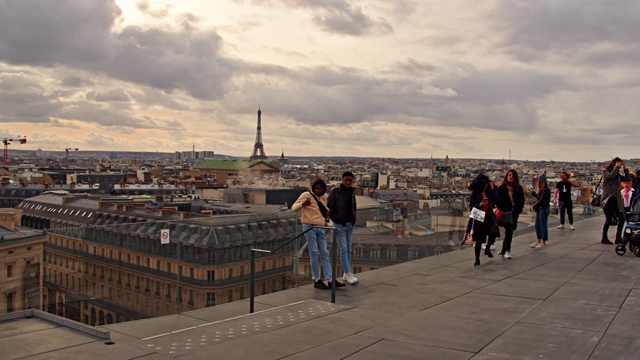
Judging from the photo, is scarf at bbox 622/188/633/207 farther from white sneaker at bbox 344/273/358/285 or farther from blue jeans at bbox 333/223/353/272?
white sneaker at bbox 344/273/358/285

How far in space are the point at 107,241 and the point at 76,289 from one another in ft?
2.15

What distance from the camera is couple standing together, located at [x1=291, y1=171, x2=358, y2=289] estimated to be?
952 cm

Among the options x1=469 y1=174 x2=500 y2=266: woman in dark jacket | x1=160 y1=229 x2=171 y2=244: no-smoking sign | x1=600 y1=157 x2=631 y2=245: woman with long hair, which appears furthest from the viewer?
x1=600 y1=157 x2=631 y2=245: woman with long hair

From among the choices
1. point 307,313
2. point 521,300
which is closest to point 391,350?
point 307,313

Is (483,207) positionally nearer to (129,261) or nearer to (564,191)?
(564,191)

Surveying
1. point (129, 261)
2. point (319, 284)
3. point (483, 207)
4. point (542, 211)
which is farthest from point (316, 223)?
point (542, 211)

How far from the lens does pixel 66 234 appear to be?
7453 mm

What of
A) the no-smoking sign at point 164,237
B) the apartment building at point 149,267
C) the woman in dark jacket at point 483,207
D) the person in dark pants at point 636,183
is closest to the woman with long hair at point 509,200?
the woman in dark jacket at point 483,207

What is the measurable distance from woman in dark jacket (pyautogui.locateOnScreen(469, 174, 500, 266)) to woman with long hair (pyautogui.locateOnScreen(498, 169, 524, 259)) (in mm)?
624

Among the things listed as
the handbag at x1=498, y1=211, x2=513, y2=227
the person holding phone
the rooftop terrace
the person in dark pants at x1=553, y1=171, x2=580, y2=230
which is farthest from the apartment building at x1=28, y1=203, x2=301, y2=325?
the person in dark pants at x1=553, y1=171, x2=580, y2=230

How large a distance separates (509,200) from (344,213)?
4359 millimetres

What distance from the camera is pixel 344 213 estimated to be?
9.81 meters

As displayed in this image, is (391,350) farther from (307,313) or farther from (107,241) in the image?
(107,241)

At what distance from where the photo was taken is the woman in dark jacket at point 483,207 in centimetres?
1161
